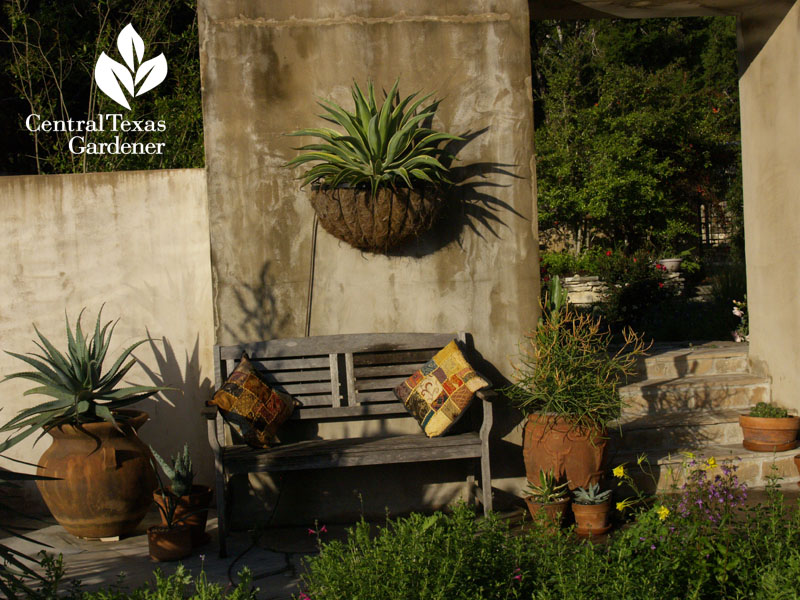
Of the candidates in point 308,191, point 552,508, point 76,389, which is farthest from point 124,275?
point 552,508

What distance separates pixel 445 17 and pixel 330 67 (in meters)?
0.79

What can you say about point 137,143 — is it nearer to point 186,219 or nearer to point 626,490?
point 186,219

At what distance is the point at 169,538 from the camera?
161 inches

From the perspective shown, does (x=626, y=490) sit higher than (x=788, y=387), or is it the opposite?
(x=788, y=387)

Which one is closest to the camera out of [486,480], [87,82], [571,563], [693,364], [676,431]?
[571,563]

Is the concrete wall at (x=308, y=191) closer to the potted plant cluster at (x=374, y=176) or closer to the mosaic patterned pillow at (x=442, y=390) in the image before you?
the potted plant cluster at (x=374, y=176)

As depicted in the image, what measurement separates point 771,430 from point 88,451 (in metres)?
4.29

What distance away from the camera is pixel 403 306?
4977 millimetres

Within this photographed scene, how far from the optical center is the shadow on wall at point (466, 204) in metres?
4.98

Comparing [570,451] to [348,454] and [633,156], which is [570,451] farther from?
[633,156]

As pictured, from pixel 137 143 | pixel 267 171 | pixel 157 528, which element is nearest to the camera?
pixel 157 528

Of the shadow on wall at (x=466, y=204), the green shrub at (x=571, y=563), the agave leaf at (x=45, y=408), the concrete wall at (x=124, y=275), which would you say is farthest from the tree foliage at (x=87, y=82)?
the green shrub at (x=571, y=563)

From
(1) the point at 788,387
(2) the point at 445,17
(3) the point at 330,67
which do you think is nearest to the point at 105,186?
(3) the point at 330,67

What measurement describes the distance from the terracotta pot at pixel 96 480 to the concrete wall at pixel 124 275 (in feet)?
2.20
